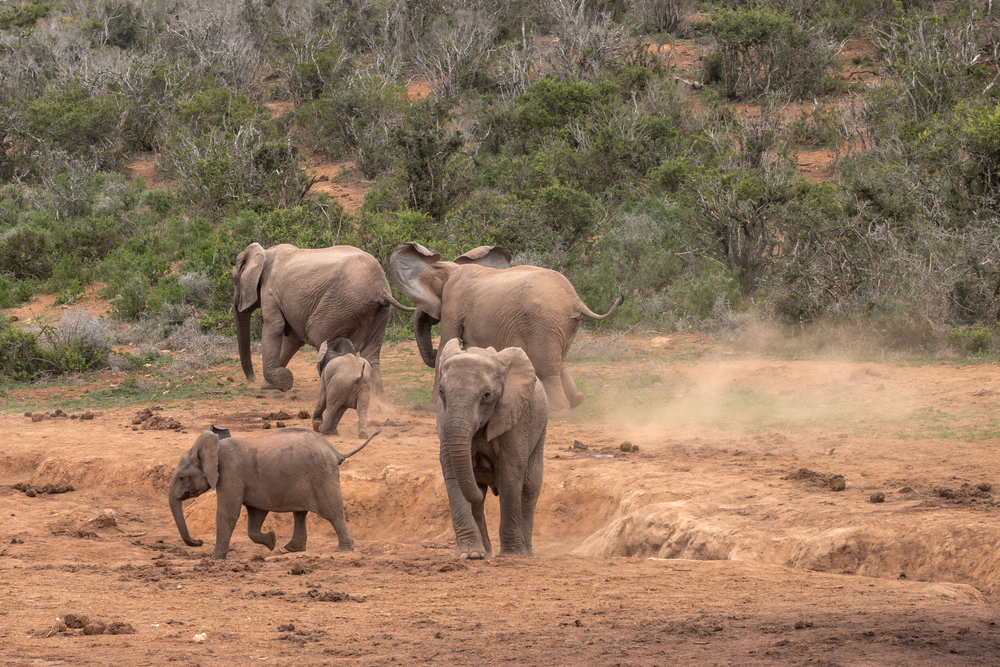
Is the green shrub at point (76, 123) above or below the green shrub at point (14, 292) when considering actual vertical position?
above

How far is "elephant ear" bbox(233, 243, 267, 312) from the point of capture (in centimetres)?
1273

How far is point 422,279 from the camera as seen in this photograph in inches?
Result: 467

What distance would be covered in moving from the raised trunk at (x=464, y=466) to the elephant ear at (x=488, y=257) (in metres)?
6.05

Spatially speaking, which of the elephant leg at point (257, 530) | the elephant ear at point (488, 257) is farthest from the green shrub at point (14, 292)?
the elephant leg at point (257, 530)

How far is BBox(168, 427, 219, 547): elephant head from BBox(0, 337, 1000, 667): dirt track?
35 centimetres

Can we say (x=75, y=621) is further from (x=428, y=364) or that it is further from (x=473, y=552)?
(x=428, y=364)

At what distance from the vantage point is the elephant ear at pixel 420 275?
11.7 meters

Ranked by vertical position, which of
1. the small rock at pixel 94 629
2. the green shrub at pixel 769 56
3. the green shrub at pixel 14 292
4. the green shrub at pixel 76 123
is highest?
the green shrub at pixel 769 56

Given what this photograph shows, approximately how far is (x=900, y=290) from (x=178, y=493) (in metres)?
10.3

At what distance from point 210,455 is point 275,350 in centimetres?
530

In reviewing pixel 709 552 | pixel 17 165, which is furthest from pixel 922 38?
pixel 17 165

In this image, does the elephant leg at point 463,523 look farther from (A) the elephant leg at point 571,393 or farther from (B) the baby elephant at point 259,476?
(A) the elephant leg at point 571,393

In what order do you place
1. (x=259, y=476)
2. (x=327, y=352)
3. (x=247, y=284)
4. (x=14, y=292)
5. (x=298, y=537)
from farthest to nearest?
1. (x=14, y=292)
2. (x=247, y=284)
3. (x=327, y=352)
4. (x=298, y=537)
5. (x=259, y=476)

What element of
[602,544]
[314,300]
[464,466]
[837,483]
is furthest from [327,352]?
[837,483]
